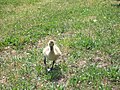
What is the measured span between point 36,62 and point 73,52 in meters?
1.64

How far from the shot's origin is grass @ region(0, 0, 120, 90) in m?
10.3

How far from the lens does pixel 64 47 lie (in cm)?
1341

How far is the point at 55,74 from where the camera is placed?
10.6 metres

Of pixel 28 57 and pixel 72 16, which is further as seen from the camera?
pixel 72 16

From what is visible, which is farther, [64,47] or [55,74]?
[64,47]

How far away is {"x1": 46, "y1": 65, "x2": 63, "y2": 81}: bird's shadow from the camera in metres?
10.5

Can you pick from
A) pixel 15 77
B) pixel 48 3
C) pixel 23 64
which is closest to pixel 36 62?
pixel 23 64

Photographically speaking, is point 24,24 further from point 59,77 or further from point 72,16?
point 59,77

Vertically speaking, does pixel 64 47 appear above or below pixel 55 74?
above

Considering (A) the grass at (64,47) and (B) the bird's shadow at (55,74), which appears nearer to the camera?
(A) the grass at (64,47)

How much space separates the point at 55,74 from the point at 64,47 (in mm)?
2921

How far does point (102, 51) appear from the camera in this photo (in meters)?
12.7

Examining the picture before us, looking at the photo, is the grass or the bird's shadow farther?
the bird's shadow

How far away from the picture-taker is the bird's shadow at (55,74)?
10469 millimetres
